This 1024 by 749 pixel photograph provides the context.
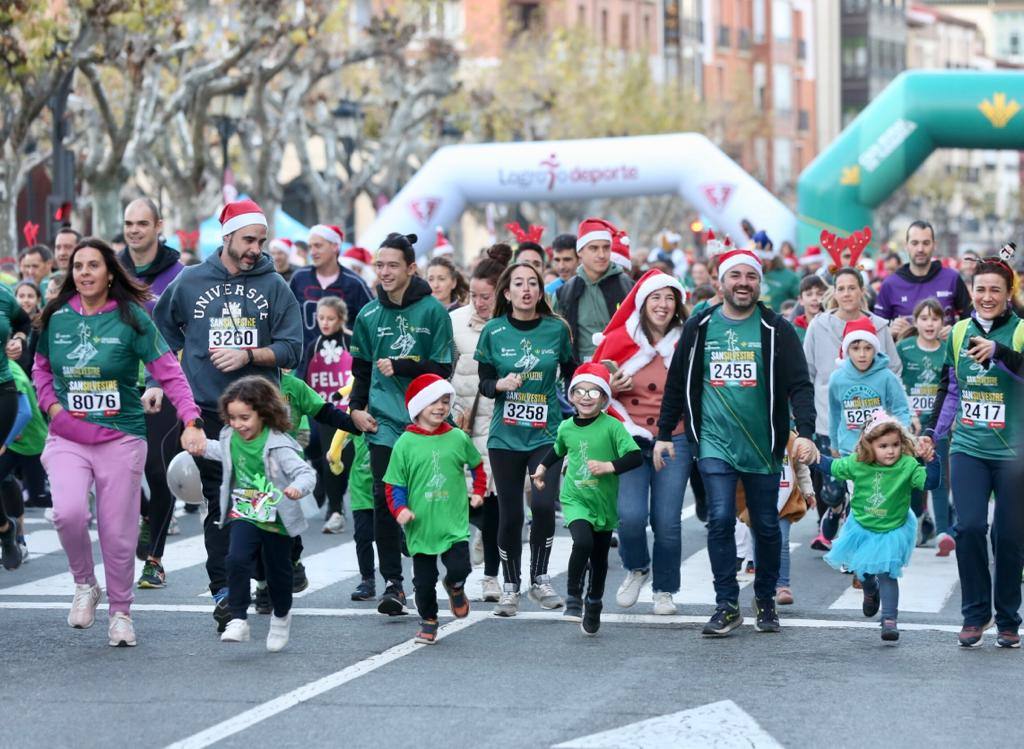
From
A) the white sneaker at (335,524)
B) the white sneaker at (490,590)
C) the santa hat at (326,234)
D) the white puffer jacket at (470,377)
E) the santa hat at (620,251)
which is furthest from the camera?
the white sneaker at (335,524)

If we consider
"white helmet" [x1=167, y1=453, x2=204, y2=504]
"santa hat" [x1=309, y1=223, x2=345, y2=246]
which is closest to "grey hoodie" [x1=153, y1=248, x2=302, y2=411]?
"white helmet" [x1=167, y1=453, x2=204, y2=504]

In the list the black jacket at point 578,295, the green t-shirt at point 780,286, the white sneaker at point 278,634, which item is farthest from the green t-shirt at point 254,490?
the green t-shirt at point 780,286

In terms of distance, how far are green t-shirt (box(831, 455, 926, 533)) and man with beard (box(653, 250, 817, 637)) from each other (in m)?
0.36

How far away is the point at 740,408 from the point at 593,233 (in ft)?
8.01

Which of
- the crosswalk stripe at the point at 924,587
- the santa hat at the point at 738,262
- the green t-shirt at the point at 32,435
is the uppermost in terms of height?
the santa hat at the point at 738,262

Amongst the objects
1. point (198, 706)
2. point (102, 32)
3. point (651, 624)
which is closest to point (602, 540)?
point (651, 624)

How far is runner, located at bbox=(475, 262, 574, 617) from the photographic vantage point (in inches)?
416

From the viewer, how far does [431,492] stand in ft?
31.8

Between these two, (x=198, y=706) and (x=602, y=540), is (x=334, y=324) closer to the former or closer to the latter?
(x=602, y=540)

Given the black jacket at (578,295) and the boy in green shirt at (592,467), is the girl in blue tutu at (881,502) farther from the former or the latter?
the black jacket at (578,295)

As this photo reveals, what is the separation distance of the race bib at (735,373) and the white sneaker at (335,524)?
5227 millimetres

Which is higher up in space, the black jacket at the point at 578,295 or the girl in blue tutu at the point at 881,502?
the black jacket at the point at 578,295

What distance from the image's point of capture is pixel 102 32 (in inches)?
937

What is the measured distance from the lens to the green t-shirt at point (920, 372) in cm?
1381
